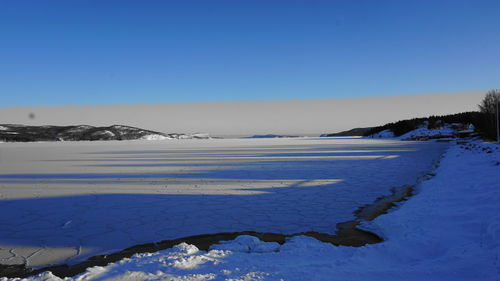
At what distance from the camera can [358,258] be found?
260cm

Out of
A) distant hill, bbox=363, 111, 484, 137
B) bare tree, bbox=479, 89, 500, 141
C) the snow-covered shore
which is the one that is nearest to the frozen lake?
the snow-covered shore

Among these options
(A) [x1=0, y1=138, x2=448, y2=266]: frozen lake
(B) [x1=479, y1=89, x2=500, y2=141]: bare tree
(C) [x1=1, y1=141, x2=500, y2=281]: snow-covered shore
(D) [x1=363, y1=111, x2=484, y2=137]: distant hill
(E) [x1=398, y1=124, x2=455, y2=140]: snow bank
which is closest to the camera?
(C) [x1=1, y1=141, x2=500, y2=281]: snow-covered shore

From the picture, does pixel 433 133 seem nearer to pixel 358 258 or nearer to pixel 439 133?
pixel 439 133

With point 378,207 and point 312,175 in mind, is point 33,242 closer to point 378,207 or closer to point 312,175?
point 378,207

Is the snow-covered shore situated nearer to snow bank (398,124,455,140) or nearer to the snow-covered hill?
the snow-covered hill

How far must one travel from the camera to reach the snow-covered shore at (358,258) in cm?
224

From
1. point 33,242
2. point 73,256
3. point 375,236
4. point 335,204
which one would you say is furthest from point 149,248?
point 335,204

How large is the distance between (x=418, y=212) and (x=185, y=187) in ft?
15.6

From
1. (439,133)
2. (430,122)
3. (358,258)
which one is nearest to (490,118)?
(439,133)

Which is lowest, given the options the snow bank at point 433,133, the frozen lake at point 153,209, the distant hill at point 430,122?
the frozen lake at point 153,209

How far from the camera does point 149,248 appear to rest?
9.98 feet

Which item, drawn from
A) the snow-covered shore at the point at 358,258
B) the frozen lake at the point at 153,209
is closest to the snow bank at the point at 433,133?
the frozen lake at the point at 153,209

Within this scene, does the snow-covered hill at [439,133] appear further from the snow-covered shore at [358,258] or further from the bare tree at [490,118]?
the snow-covered shore at [358,258]

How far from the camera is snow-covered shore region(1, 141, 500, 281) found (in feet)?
7.35
